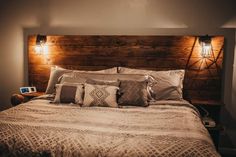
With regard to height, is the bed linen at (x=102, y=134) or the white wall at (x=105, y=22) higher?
the white wall at (x=105, y=22)

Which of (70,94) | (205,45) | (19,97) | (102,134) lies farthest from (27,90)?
(205,45)

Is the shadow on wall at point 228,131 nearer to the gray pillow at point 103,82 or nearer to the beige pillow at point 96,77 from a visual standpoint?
the beige pillow at point 96,77

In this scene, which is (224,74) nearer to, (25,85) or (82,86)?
(82,86)

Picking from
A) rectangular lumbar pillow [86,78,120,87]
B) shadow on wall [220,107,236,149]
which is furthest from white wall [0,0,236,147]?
rectangular lumbar pillow [86,78,120,87]

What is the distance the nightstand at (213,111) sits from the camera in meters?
3.00

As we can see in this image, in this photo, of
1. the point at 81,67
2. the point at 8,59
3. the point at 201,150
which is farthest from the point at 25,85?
the point at 201,150

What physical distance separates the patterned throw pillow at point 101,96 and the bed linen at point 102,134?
23cm

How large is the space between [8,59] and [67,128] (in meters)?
2.45

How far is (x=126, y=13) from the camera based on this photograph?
3.46 metres

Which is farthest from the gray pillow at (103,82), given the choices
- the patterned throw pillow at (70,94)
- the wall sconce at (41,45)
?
the wall sconce at (41,45)

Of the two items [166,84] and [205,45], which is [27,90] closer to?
[166,84]

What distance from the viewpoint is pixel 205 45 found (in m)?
3.16

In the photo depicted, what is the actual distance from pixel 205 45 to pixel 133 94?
1123mm

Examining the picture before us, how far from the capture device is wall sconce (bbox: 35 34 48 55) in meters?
3.64
